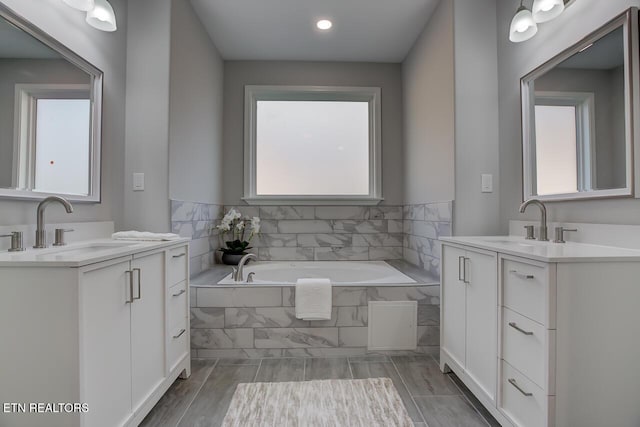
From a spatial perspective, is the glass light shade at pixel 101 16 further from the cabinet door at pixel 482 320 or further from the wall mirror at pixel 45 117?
the cabinet door at pixel 482 320

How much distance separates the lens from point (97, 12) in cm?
175

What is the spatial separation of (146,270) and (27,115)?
2.85 feet

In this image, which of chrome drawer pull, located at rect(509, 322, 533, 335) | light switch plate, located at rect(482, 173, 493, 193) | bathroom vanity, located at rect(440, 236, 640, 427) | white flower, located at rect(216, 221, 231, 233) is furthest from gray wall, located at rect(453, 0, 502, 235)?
white flower, located at rect(216, 221, 231, 233)

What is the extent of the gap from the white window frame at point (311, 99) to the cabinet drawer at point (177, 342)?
162cm

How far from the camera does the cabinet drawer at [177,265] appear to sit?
1.81m

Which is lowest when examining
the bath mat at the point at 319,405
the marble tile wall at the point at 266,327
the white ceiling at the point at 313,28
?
the bath mat at the point at 319,405

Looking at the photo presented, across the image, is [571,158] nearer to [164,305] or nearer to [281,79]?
[164,305]

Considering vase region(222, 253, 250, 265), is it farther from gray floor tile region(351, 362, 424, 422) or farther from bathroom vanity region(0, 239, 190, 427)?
bathroom vanity region(0, 239, 190, 427)

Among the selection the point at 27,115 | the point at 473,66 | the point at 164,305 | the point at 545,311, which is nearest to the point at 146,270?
the point at 164,305

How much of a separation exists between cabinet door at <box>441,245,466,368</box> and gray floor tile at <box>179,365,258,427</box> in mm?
1208

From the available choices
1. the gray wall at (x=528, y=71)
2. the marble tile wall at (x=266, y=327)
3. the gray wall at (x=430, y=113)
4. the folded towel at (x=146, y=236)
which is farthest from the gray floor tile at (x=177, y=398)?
the gray wall at (x=528, y=71)

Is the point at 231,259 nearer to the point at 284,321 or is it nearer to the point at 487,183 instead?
the point at 284,321

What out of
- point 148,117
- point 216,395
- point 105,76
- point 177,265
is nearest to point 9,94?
point 105,76

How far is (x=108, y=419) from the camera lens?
123 centimetres
